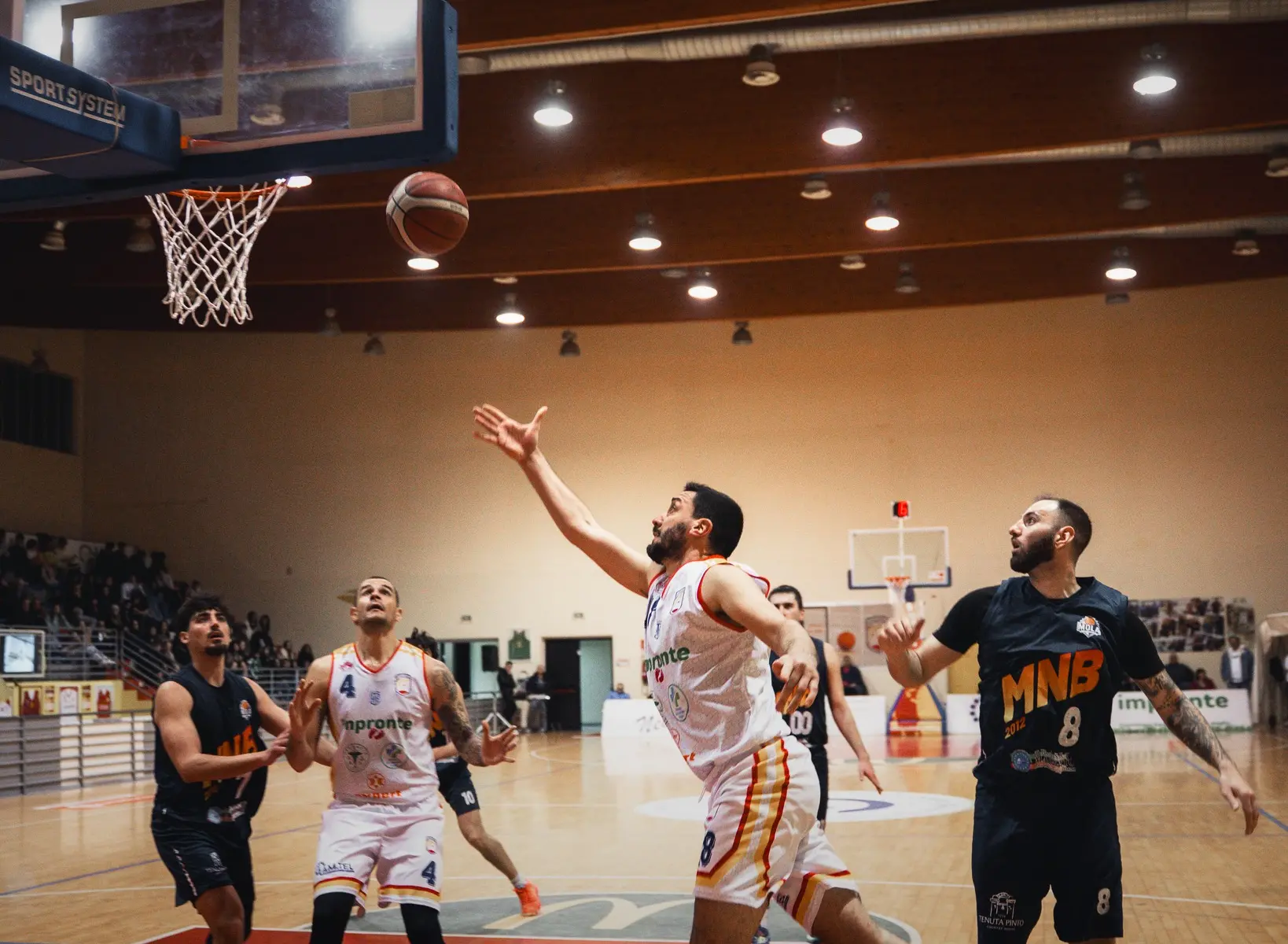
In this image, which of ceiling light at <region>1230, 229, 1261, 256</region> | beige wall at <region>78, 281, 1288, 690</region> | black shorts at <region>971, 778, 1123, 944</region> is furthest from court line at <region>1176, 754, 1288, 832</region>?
ceiling light at <region>1230, 229, 1261, 256</region>

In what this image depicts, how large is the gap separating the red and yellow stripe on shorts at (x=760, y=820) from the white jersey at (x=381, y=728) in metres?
1.90

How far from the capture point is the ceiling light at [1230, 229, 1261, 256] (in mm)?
22031

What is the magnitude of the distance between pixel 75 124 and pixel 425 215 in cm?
208

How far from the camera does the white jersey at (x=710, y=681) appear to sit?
4336mm

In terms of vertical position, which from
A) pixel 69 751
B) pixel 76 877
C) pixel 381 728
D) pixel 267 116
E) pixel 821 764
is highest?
pixel 267 116

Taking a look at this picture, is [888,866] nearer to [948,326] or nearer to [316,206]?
[316,206]

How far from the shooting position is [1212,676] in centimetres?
2544

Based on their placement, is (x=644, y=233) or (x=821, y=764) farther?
(x=644, y=233)

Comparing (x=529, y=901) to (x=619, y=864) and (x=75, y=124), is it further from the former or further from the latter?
(x=75, y=124)

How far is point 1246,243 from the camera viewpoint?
22.0 metres

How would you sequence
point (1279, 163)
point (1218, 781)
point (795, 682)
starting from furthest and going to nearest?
point (1279, 163) → point (1218, 781) → point (795, 682)

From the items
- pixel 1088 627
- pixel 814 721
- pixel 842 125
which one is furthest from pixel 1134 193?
pixel 1088 627

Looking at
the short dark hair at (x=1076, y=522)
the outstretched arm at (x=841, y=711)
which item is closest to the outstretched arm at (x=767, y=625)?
the short dark hair at (x=1076, y=522)

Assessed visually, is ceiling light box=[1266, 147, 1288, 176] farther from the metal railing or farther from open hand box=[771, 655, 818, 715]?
the metal railing
